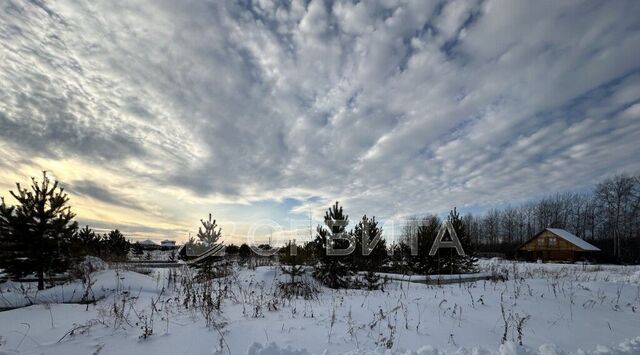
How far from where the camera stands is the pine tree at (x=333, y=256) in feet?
41.9

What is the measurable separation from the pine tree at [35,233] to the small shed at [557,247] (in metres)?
52.8

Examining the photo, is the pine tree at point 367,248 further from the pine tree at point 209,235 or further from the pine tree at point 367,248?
the pine tree at point 209,235

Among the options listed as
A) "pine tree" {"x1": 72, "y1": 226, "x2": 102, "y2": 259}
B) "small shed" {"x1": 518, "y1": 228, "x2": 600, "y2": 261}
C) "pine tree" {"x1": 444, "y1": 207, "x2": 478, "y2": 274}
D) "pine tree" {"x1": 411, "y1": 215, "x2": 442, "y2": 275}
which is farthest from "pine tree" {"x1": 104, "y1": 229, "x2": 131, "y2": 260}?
"small shed" {"x1": 518, "y1": 228, "x2": 600, "y2": 261}

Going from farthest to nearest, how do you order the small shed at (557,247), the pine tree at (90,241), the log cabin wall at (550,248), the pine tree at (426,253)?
the log cabin wall at (550,248) < the small shed at (557,247) < the pine tree at (90,241) < the pine tree at (426,253)

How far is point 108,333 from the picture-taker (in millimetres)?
4613

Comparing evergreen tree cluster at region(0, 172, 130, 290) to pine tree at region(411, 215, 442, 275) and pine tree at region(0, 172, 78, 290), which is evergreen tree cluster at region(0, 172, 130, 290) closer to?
pine tree at region(0, 172, 78, 290)

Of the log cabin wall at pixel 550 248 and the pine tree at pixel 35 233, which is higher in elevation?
the pine tree at pixel 35 233

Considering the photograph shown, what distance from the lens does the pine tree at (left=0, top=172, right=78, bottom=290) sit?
9430 millimetres

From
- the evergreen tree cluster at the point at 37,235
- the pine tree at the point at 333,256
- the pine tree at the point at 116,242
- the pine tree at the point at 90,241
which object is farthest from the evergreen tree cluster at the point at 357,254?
the pine tree at the point at 116,242

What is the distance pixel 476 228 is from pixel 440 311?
3206 inches

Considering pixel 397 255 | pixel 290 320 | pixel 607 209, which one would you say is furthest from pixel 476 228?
pixel 290 320

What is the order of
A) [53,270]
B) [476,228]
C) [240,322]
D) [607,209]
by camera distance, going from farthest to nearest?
[476,228] → [607,209] → [53,270] → [240,322]

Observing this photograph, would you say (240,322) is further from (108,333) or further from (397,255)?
(397,255)

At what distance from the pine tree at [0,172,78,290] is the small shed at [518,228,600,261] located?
173 ft
